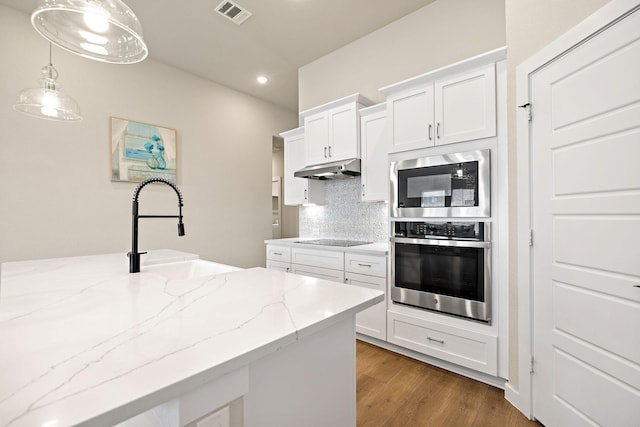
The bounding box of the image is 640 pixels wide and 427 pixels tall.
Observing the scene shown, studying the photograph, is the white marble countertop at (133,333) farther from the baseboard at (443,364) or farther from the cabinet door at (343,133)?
the cabinet door at (343,133)

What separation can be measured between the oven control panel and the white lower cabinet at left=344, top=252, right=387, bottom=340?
315 millimetres

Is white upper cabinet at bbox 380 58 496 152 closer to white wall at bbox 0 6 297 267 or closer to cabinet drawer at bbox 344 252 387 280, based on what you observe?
cabinet drawer at bbox 344 252 387 280

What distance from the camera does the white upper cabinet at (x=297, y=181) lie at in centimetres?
368

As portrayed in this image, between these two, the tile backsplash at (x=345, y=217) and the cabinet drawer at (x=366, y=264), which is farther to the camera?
the tile backsplash at (x=345, y=217)

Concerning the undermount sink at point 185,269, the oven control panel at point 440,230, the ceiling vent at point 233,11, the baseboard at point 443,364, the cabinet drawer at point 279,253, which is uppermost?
the ceiling vent at point 233,11

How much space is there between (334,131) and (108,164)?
2.55 m

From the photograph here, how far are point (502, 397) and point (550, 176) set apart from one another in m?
1.46

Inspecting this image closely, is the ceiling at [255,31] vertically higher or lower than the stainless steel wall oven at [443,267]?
higher

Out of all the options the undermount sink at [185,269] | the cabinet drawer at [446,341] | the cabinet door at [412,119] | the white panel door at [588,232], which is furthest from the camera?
the cabinet door at [412,119]

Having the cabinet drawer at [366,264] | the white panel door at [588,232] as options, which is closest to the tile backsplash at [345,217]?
the cabinet drawer at [366,264]

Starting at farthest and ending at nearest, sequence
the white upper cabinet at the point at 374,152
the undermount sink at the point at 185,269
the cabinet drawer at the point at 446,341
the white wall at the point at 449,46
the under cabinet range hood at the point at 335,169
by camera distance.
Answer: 1. the under cabinet range hood at the point at 335,169
2. the white upper cabinet at the point at 374,152
3. the cabinet drawer at the point at 446,341
4. the white wall at the point at 449,46
5. the undermount sink at the point at 185,269

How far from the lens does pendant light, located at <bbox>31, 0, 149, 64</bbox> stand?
3.66 feet

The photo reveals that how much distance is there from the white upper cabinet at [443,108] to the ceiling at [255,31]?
1.07m

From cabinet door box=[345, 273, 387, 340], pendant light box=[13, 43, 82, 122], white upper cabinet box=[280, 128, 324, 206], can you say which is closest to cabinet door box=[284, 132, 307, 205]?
white upper cabinet box=[280, 128, 324, 206]
